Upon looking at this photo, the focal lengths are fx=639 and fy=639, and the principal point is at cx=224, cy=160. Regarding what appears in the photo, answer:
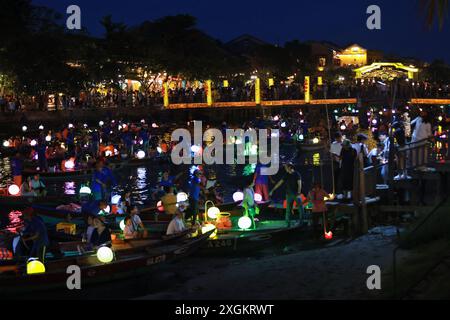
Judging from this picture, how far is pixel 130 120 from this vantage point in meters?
54.4

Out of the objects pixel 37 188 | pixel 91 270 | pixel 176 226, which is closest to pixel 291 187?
pixel 176 226

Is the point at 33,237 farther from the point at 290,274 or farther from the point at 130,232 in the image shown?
the point at 290,274

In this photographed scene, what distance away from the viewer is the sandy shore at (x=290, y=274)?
11.1 m

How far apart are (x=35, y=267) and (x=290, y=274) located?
5042mm

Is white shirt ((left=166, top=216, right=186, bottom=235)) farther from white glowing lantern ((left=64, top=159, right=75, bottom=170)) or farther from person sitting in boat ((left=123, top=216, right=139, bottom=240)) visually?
white glowing lantern ((left=64, top=159, right=75, bottom=170))

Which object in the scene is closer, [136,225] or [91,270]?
[91,270]

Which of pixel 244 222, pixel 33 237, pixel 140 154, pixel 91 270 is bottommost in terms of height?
pixel 91 270

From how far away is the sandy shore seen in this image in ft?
36.4

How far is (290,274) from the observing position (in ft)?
40.9

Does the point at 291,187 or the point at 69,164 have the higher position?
the point at 69,164

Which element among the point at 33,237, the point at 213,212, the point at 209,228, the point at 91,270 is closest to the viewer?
the point at 33,237

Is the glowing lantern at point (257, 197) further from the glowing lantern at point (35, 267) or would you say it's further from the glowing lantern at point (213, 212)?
the glowing lantern at point (35, 267)

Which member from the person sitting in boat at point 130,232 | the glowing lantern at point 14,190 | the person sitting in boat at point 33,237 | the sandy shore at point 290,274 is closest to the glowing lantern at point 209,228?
the sandy shore at point 290,274
